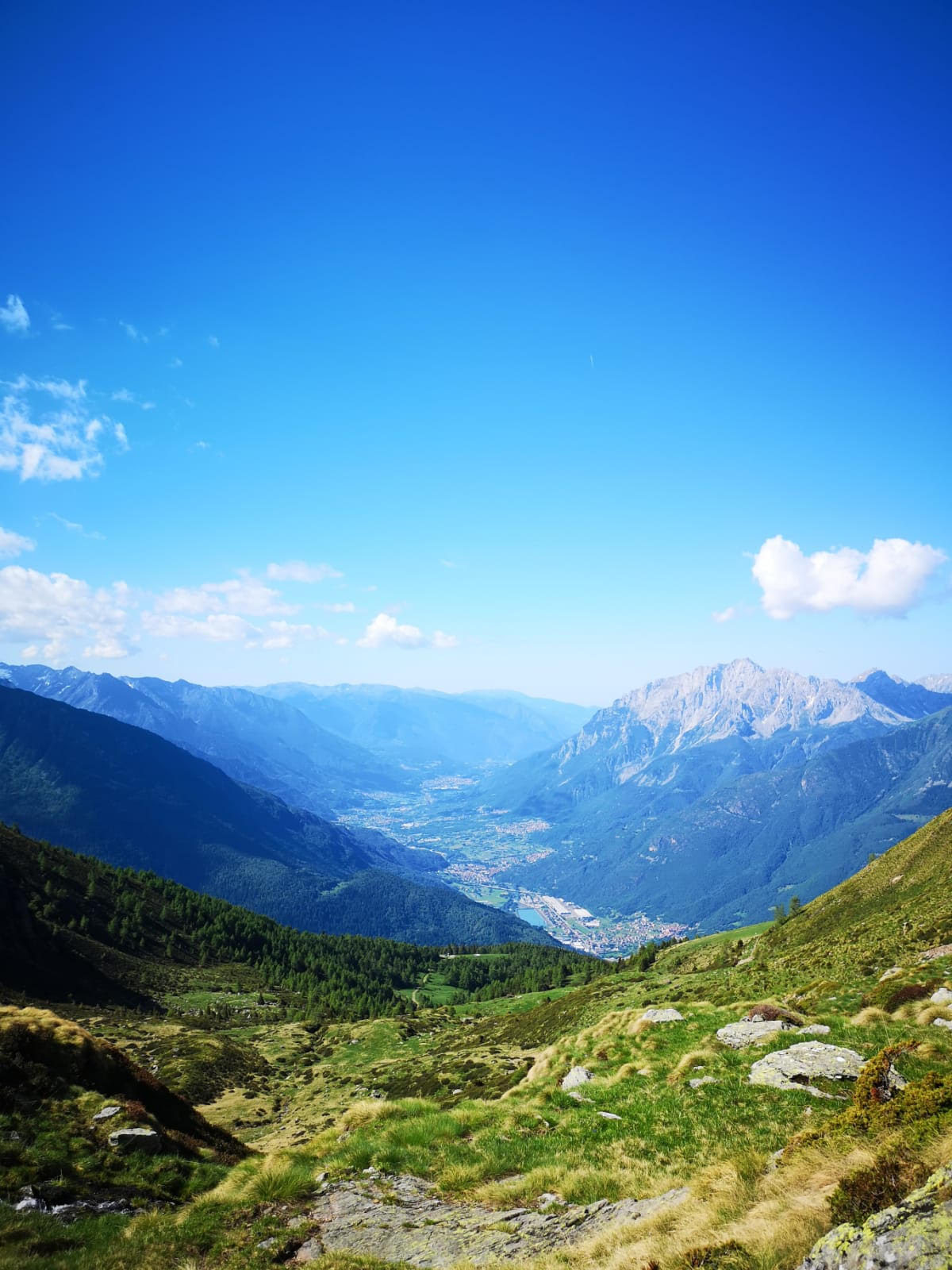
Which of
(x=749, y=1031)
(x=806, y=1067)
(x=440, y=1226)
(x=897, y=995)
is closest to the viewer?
(x=440, y=1226)

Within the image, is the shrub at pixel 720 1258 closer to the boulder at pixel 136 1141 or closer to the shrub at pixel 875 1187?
the shrub at pixel 875 1187

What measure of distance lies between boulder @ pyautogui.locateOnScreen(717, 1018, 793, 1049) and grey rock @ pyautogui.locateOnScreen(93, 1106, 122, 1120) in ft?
78.8

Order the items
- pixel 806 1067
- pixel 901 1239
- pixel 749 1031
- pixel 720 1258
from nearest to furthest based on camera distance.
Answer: pixel 901 1239
pixel 720 1258
pixel 806 1067
pixel 749 1031

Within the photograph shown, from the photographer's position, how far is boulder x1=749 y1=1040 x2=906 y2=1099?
17188mm

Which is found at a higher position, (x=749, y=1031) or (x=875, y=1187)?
(x=875, y=1187)

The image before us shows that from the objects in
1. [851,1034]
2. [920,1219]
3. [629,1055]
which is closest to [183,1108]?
[629,1055]

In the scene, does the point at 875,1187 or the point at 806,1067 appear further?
the point at 806,1067

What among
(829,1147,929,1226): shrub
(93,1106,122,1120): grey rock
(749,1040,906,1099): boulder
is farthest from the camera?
(93,1106,122,1120): grey rock

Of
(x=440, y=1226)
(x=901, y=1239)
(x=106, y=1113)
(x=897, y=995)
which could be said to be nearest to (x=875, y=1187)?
(x=901, y=1239)

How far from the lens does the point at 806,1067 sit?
17.8 meters

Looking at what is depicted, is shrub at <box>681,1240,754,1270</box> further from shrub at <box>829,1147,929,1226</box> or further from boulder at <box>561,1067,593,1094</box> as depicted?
boulder at <box>561,1067,593,1094</box>

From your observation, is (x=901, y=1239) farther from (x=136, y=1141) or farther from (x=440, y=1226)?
(x=136, y=1141)

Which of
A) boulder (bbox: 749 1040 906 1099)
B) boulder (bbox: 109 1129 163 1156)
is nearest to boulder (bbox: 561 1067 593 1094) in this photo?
boulder (bbox: 749 1040 906 1099)

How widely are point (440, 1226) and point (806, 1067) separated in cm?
1236
